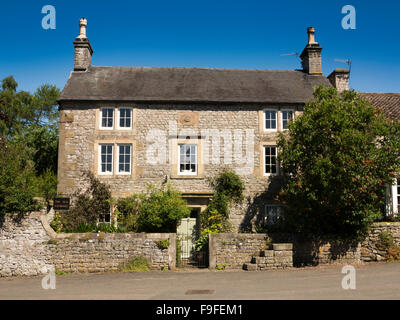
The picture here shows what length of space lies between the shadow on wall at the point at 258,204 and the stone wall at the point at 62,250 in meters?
4.47

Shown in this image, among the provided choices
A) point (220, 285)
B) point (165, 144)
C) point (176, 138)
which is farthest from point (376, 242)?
point (165, 144)

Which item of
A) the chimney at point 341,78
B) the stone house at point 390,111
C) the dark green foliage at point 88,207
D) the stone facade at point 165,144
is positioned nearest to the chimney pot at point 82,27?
the stone facade at point 165,144

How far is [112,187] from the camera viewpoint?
15.5m

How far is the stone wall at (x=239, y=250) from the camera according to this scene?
1236 centimetres

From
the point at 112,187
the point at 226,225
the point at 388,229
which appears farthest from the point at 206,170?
the point at 388,229

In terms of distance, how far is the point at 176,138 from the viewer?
632 inches

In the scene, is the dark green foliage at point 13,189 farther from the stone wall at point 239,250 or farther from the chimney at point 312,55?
the chimney at point 312,55

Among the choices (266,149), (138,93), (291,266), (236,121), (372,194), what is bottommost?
(291,266)

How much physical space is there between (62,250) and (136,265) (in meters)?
2.68

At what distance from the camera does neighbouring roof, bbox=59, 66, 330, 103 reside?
53.3ft

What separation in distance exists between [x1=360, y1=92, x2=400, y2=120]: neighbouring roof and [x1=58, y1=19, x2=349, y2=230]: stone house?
4.36 m

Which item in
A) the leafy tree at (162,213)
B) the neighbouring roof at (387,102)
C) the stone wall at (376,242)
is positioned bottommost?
the stone wall at (376,242)

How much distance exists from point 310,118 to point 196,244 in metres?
6.61
